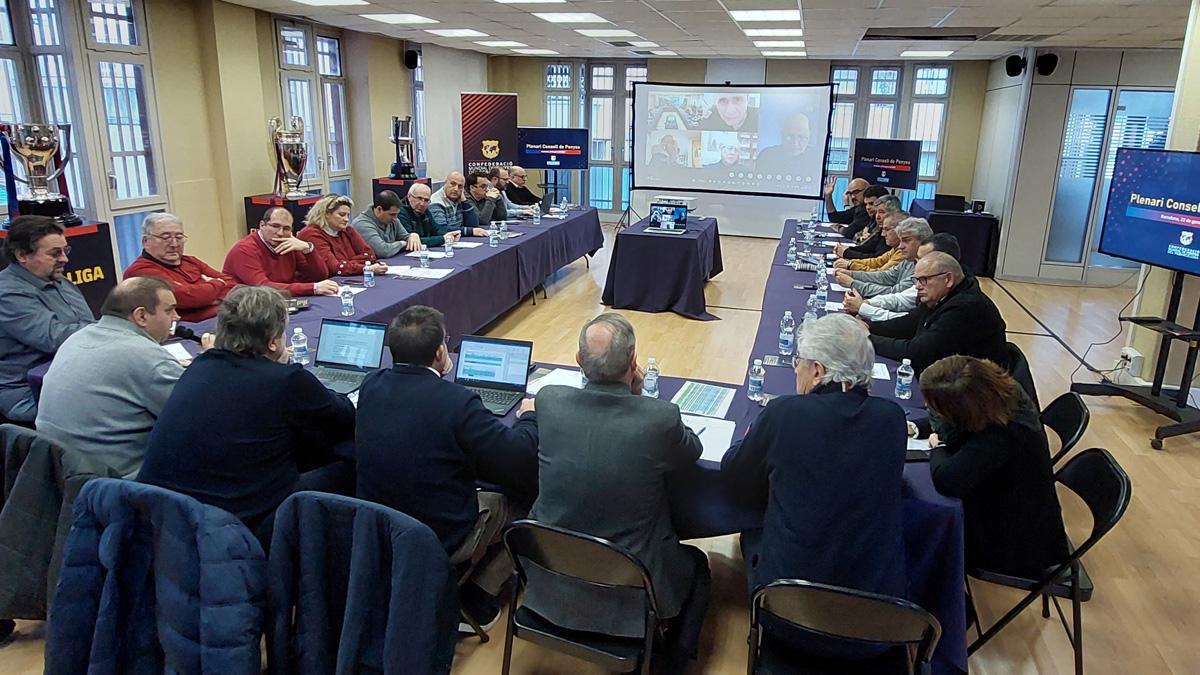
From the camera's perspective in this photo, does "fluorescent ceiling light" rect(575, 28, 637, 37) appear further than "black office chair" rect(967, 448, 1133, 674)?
Yes

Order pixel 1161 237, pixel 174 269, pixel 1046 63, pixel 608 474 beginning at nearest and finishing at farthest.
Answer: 1. pixel 608 474
2. pixel 174 269
3. pixel 1161 237
4. pixel 1046 63

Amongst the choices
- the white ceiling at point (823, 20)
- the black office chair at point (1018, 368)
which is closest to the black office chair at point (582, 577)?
the black office chair at point (1018, 368)

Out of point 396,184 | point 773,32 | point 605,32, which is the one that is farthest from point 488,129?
point 773,32

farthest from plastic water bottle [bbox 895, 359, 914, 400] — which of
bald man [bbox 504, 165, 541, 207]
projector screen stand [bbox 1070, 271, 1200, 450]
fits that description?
bald man [bbox 504, 165, 541, 207]

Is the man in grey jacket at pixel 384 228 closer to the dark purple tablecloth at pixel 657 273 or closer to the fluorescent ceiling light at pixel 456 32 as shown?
the dark purple tablecloth at pixel 657 273

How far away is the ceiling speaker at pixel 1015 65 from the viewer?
8.14 m

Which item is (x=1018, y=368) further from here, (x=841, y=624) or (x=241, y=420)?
(x=241, y=420)

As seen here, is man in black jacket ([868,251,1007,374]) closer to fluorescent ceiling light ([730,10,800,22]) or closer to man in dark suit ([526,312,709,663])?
man in dark suit ([526,312,709,663])

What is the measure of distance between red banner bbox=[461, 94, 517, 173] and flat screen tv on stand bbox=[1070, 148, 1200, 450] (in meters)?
7.49

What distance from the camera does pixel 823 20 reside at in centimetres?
638

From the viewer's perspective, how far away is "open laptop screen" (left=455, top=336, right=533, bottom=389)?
2.74 metres

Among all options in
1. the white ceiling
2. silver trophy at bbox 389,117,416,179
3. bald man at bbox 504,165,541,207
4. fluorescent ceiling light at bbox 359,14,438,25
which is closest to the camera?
the white ceiling

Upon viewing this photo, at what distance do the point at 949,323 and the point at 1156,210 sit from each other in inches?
89.7

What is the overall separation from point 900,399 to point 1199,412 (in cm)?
275
